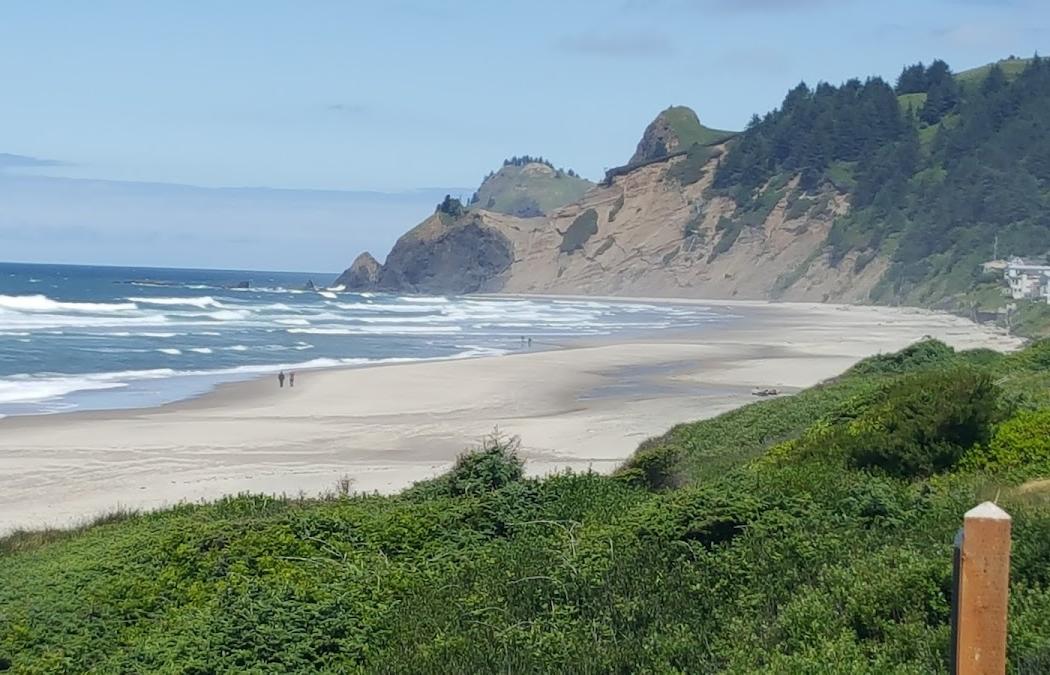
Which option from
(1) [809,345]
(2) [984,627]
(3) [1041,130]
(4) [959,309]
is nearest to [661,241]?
(3) [1041,130]

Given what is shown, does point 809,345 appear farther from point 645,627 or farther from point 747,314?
point 645,627

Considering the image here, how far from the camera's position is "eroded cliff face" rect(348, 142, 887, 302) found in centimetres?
12962

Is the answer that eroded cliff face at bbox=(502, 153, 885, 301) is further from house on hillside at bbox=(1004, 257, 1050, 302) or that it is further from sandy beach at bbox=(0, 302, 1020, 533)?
sandy beach at bbox=(0, 302, 1020, 533)

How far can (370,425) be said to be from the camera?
29875 mm

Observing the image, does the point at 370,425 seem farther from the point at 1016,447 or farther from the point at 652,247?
the point at 652,247

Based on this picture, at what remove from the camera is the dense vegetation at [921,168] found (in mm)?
114562

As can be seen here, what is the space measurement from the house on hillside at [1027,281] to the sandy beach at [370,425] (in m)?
32.6

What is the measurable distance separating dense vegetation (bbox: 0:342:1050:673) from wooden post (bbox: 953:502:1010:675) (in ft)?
6.32

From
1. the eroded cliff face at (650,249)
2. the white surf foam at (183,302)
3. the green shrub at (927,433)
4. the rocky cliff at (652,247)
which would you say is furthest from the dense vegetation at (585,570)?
the eroded cliff face at (650,249)

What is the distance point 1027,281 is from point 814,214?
172ft

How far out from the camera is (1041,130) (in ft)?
436

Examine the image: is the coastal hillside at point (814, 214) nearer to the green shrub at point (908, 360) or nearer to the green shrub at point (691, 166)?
the green shrub at point (691, 166)

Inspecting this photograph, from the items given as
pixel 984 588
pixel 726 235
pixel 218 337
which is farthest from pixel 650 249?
pixel 984 588

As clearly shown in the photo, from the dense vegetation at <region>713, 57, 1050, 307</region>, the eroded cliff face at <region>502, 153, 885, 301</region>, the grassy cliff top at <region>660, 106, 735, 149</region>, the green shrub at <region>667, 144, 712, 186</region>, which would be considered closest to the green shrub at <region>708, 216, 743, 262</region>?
the eroded cliff face at <region>502, 153, 885, 301</region>
